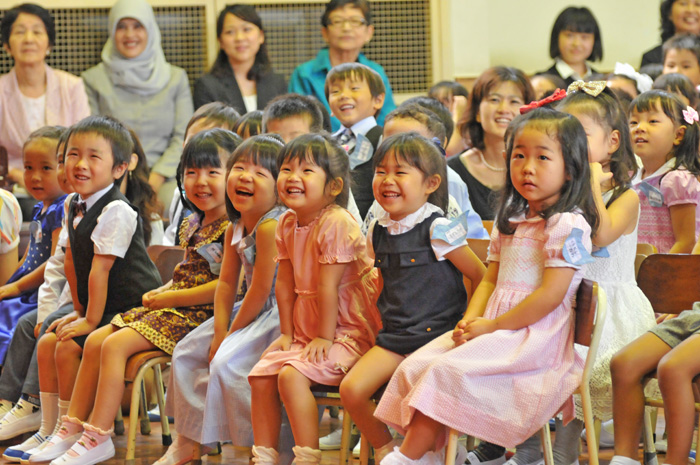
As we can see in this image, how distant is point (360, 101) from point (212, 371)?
1.49 m

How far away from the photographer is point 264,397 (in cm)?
255

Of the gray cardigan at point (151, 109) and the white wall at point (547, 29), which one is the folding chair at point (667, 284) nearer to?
the gray cardigan at point (151, 109)

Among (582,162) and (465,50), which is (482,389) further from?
(465,50)

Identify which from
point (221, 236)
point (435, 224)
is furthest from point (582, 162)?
point (221, 236)

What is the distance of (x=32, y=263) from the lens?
148 inches

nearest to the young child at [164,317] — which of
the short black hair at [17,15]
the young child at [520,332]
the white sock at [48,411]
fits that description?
the white sock at [48,411]

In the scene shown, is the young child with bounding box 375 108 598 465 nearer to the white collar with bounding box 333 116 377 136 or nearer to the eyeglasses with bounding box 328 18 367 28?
the white collar with bounding box 333 116 377 136

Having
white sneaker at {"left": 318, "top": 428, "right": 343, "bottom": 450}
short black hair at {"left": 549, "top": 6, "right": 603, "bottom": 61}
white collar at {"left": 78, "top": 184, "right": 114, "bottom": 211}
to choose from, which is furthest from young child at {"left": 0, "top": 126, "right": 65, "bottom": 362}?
short black hair at {"left": 549, "top": 6, "right": 603, "bottom": 61}

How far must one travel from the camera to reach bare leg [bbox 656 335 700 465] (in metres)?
2.24

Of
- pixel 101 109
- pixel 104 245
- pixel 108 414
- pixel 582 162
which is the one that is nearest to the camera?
pixel 582 162

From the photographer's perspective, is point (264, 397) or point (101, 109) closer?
point (264, 397)

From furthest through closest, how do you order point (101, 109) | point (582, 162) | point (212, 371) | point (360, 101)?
point (101, 109)
point (360, 101)
point (212, 371)
point (582, 162)

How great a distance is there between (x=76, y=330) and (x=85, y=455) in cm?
45

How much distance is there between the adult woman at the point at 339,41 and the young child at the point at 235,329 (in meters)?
2.18
